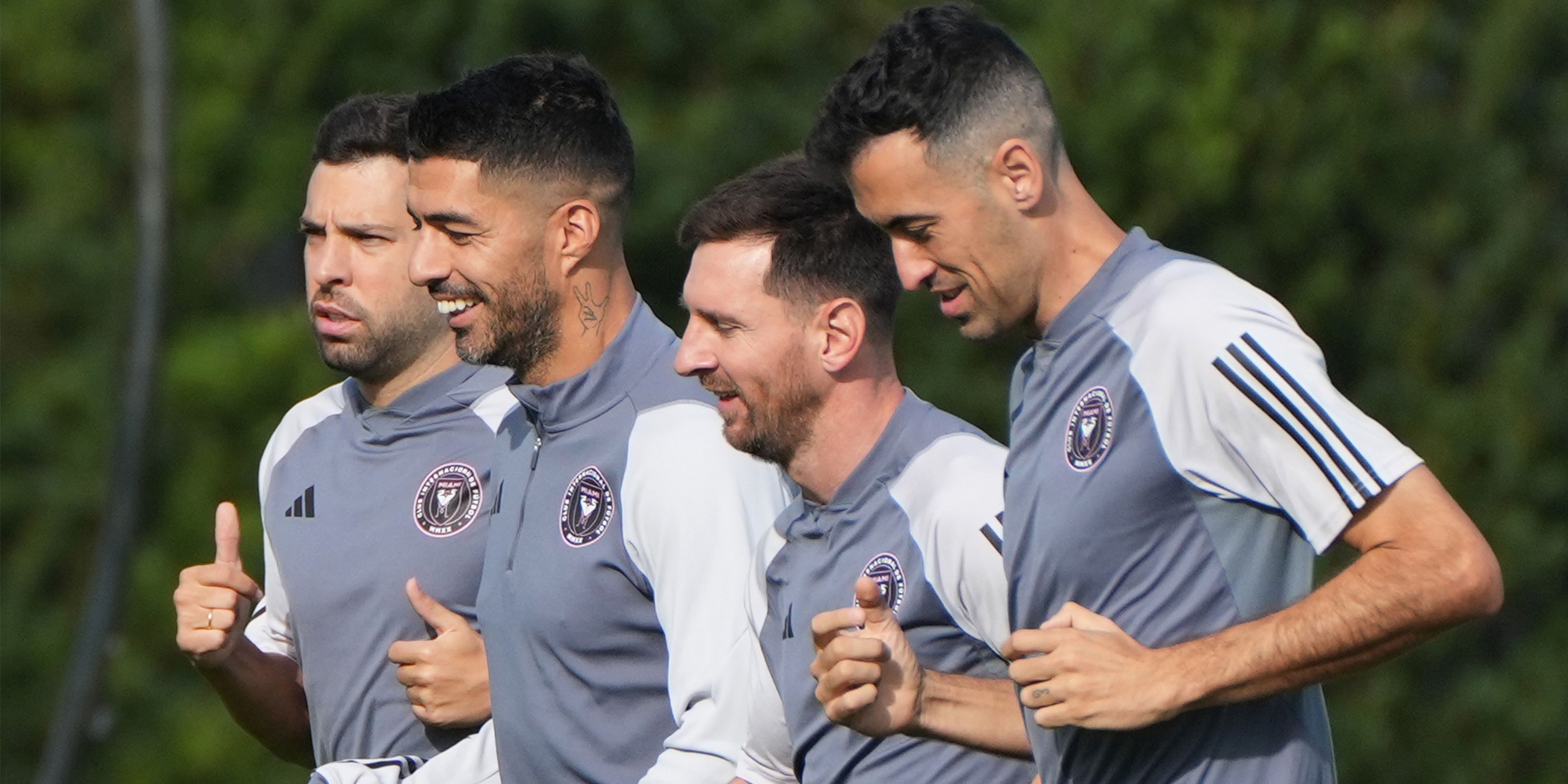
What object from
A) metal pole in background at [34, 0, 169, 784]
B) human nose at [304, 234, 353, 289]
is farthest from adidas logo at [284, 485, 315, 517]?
metal pole in background at [34, 0, 169, 784]

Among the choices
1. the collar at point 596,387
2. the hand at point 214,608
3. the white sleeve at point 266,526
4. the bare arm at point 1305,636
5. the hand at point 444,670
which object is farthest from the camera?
the white sleeve at point 266,526

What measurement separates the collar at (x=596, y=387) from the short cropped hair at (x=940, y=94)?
2.01 ft

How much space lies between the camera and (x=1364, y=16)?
11305 mm

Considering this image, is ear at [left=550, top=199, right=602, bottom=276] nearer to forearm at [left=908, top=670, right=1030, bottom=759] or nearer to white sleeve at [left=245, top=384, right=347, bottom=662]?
white sleeve at [left=245, top=384, right=347, bottom=662]

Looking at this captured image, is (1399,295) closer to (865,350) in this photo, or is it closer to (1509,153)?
(1509,153)

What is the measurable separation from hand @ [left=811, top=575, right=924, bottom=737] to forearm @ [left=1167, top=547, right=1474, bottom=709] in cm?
46

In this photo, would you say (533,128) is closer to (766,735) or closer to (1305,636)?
(766,735)

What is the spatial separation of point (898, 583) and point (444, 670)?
0.91 m

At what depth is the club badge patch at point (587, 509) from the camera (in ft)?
11.1

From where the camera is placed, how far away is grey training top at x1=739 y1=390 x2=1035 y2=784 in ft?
10.3

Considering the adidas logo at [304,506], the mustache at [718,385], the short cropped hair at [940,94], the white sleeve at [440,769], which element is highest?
the short cropped hair at [940,94]

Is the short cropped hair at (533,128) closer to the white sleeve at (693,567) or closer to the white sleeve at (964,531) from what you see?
the white sleeve at (693,567)

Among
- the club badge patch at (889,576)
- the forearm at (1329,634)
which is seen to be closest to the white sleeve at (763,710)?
the club badge patch at (889,576)

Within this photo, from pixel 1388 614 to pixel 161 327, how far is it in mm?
8957
